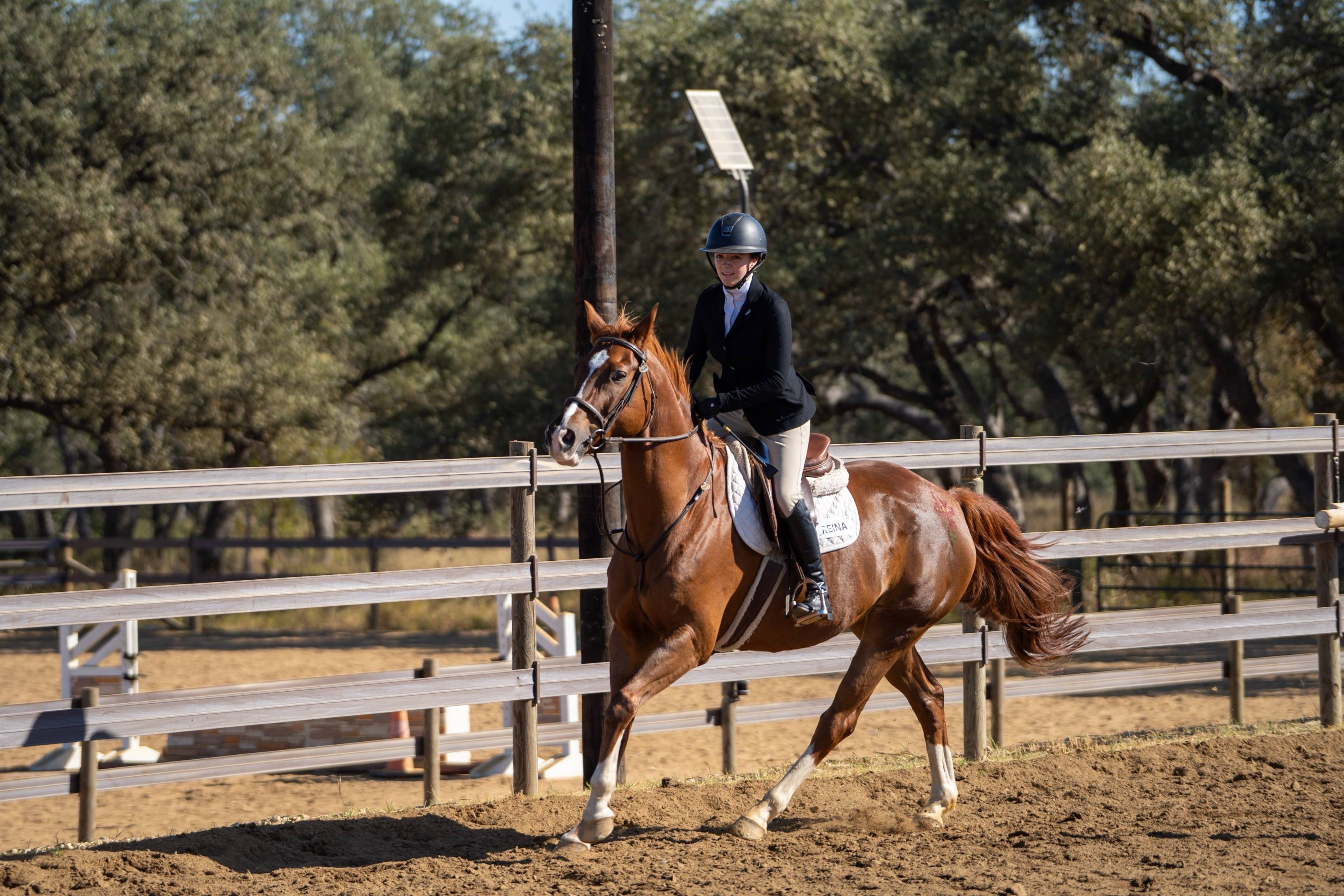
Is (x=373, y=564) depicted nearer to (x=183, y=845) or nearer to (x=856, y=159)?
(x=856, y=159)

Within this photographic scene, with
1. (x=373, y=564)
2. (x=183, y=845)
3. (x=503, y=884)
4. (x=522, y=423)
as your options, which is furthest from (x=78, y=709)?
(x=522, y=423)

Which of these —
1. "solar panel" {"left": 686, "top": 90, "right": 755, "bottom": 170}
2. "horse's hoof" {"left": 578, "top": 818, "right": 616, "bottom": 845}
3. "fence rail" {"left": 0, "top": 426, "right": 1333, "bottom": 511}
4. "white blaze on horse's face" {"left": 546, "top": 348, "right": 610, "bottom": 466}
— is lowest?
"horse's hoof" {"left": 578, "top": 818, "right": 616, "bottom": 845}

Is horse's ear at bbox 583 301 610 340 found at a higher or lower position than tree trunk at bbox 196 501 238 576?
higher

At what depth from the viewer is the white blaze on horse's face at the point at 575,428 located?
461 cm

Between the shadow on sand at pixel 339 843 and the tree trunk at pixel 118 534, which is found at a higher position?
the shadow on sand at pixel 339 843

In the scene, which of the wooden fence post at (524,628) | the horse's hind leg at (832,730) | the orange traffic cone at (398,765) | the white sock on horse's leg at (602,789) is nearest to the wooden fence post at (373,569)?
the orange traffic cone at (398,765)

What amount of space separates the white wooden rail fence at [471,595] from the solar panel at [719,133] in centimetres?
441

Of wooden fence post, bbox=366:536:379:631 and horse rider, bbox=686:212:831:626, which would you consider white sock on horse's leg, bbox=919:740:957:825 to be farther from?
wooden fence post, bbox=366:536:379:631

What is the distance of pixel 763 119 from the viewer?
1952cm

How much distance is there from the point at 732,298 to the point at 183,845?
10.7 feet

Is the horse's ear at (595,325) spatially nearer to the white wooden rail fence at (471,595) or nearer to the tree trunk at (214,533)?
the white wooden rail fence at (471,595)

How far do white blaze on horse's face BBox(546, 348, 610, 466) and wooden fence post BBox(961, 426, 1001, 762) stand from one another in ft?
9.69

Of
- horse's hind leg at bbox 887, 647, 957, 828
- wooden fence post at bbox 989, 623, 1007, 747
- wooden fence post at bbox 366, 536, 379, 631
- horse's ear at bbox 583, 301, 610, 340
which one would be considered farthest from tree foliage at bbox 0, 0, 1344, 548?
horse's ear at bbox 583, 301, 610, 340

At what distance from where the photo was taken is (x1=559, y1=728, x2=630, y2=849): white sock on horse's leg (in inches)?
199
